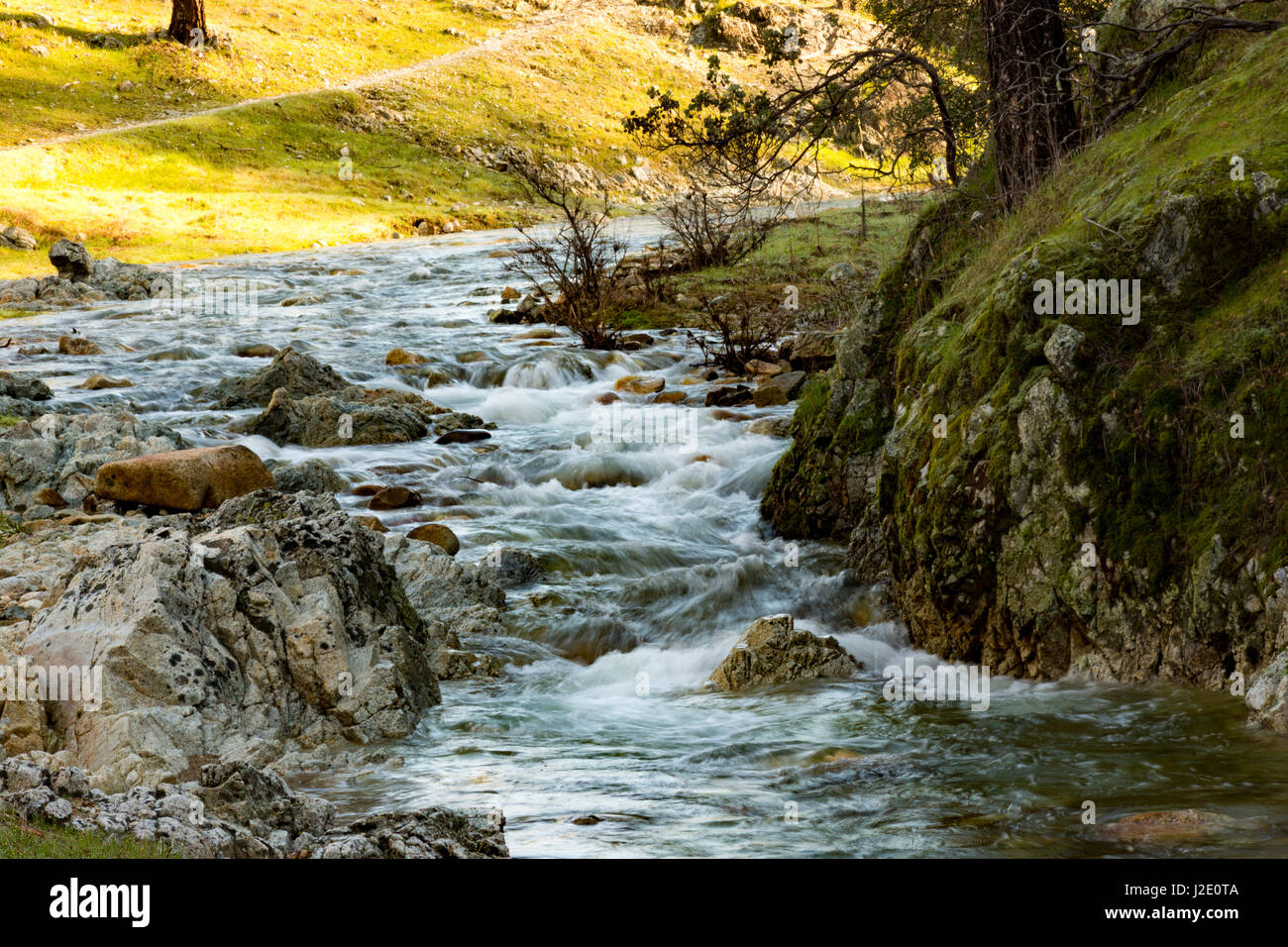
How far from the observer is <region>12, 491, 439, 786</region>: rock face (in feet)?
17.4

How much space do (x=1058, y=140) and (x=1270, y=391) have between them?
189 inches

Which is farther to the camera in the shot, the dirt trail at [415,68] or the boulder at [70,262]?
the dirt trail at [415,68]

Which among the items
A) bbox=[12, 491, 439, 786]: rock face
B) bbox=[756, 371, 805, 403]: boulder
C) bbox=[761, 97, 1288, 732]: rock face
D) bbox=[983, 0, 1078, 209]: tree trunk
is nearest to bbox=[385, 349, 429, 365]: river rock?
bbox=[756, 371, 805, 403]: boulder

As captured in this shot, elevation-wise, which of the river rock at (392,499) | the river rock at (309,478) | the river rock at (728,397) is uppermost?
the river rock at (728,397)

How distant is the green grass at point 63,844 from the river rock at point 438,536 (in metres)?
6.24

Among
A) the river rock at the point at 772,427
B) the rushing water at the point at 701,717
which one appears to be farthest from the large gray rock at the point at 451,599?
the river rock at the point at 772,427

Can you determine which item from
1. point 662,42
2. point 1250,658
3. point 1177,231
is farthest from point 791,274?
point 662,42

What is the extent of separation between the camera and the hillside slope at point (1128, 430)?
5660 millimetres

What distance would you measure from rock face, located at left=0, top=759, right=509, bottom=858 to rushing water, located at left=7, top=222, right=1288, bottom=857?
42 cm

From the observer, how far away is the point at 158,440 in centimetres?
1222

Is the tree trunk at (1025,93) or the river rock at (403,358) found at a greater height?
the tree trunk at (1025,93)

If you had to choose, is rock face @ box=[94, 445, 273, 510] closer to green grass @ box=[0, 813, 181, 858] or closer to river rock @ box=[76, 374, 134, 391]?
river rock @ box=[76, 374, 134, 391]

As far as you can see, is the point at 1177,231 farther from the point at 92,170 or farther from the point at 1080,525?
the point at 92,170
